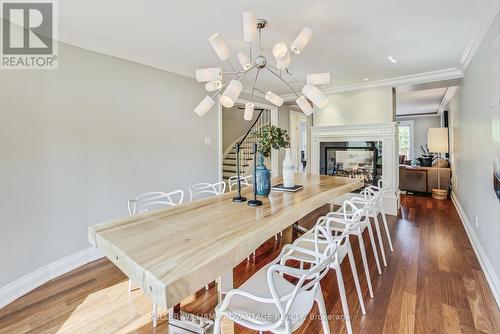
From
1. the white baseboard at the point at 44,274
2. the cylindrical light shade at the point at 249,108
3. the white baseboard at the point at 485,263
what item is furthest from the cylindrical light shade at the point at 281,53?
the white baseboard at the point at 44,274

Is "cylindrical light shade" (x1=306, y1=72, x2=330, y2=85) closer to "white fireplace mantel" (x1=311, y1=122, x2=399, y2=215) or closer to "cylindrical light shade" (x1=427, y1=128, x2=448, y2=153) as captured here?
"white fireplace mantel" (x1=311, y1=122, x2=399, y2=215)

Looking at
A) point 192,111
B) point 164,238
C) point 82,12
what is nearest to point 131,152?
point 192,111

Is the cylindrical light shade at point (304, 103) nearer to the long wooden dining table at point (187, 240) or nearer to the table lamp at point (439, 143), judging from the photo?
the long wooden dining table at point (187, 240)

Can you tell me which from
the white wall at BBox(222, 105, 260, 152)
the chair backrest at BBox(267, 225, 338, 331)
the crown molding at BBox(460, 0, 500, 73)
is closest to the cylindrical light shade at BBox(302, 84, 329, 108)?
the chair backrest at BBox(267, 225, 338, 331)

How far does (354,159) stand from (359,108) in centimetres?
95

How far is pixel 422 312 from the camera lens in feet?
5.98

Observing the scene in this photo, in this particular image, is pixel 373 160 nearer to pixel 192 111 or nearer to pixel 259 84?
pixel 259 84

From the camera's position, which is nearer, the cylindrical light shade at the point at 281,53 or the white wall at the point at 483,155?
the cylindrical light shade at the point at 281,53

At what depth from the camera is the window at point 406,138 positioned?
933cm

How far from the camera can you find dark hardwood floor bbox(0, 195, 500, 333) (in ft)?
5.59

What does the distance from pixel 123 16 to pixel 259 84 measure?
266 centimetres

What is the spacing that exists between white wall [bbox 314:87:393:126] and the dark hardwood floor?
238cm

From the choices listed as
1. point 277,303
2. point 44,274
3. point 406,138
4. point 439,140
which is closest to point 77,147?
point 44,274

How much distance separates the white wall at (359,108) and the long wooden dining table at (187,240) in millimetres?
3221
